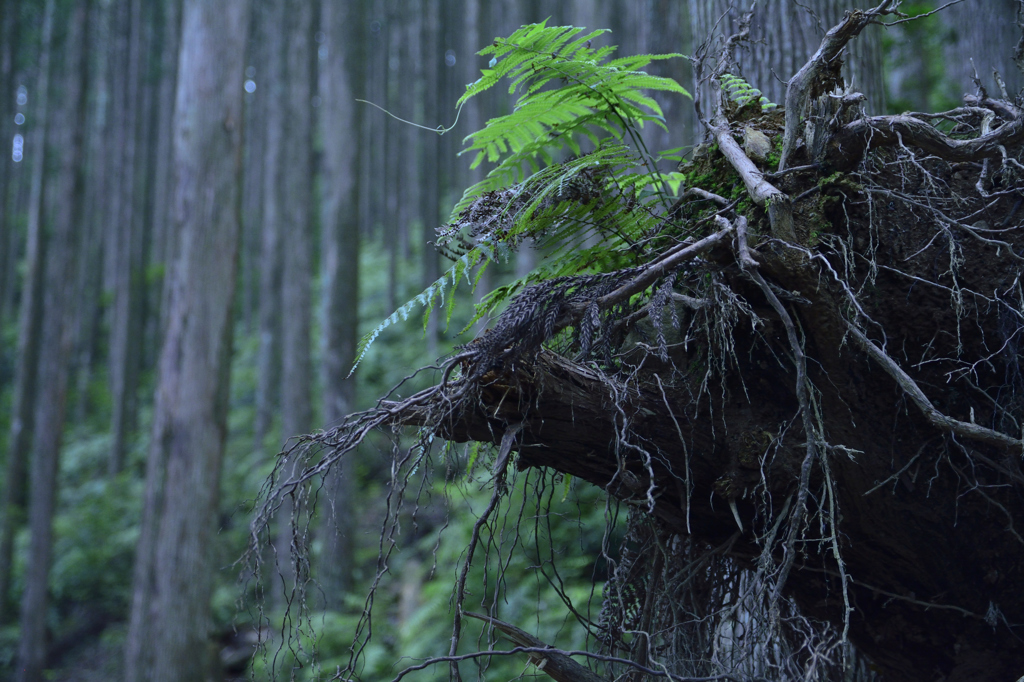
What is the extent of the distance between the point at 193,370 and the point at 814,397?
459 centimetres

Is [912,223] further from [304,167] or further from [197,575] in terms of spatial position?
[304,167]

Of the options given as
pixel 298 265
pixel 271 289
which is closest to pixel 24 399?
pixel 271 289

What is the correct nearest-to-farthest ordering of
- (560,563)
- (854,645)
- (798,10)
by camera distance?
(854,645)
(798,10)
(560,563)

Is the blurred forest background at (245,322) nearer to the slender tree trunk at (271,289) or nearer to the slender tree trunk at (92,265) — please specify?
the slender tree trunk at (271,289)

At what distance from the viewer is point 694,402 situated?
1.83m

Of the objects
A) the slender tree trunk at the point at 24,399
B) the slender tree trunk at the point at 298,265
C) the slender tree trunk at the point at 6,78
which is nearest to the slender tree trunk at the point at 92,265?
the slender tree trunk at the point at 6,78

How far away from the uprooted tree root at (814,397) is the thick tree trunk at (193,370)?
3577 mm

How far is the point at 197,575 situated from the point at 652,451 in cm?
431

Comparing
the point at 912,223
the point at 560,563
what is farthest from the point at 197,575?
the point at 912,223

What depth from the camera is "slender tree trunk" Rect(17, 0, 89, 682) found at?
9633 millimetres

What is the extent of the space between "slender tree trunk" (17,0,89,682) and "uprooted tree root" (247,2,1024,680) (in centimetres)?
1045

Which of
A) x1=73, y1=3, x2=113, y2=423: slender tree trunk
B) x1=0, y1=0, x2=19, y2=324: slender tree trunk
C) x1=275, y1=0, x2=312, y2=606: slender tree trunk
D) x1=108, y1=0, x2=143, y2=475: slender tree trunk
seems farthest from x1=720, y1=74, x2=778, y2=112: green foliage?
x1=73, y1=3, x2=113, y2=423: slender tree trunk

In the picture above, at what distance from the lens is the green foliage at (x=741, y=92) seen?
217cm

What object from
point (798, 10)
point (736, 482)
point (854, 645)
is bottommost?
point (854, 645)
